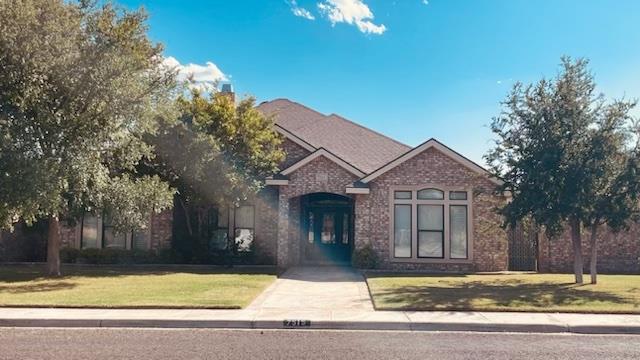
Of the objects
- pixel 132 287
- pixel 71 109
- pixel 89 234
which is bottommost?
pixel 132 287

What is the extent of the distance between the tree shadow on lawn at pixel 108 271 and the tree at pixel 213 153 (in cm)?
196

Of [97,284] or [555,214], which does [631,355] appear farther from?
[97,284]

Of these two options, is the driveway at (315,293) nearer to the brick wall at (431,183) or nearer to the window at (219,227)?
the brick wall at (431,183)

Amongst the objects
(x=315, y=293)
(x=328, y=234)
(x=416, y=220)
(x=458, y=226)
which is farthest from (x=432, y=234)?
(x=315, y=293)

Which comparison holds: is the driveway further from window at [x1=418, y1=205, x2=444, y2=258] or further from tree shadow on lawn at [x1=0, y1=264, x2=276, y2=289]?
window at [x1=418, y1=205, x2=444, y2=258]

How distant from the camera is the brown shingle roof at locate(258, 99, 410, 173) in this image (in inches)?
969

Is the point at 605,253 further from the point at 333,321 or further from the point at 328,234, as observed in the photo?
the point at 333,321

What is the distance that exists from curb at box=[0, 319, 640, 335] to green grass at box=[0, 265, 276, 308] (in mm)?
1275

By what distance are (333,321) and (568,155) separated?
31.5 feet

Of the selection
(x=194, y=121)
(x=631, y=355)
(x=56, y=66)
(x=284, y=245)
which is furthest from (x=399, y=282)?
(x=56, y=66)

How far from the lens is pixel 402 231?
20.4 m

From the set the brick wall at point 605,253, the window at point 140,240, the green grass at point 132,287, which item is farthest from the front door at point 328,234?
→ the brick wall at point 605,253

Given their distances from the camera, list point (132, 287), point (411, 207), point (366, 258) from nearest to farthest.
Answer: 1. point (132, 287)
2. point (366, 258)
3. point (411, 207)

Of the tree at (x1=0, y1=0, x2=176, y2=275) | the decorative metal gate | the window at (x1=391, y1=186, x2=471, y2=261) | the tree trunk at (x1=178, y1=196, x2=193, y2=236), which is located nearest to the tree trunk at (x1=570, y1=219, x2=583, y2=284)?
the window at (x1=391, y1=186, x2=471, y2=261)
